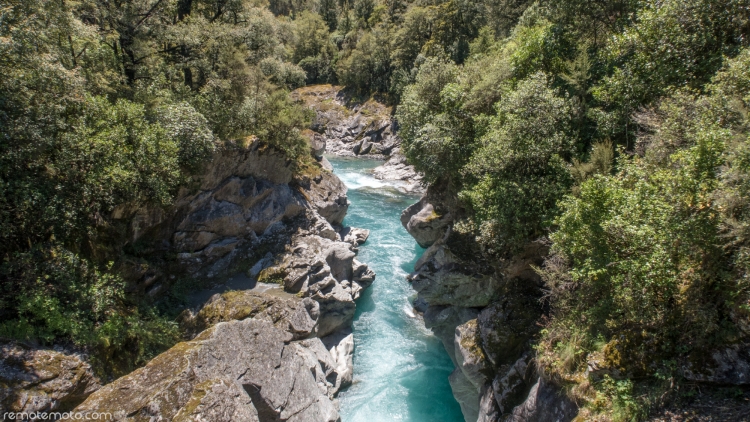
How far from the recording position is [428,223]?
23.2 m

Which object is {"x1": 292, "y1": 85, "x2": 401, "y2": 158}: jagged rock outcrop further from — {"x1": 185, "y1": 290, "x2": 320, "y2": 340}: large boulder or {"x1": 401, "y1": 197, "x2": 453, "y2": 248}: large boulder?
{"x1": 185, "y1": 290, "x2": 320, "y2": 340}: large boulder

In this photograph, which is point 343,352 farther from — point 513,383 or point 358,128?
point 358,128

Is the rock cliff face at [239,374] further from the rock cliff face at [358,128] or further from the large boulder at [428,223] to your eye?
the rock cliff face at [358,128]

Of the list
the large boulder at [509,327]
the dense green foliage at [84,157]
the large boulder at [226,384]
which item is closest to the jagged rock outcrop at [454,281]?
the large boulder at [509,327]

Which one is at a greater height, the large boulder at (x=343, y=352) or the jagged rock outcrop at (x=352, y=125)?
the jagged rock outcrop at (x=352, y=125)

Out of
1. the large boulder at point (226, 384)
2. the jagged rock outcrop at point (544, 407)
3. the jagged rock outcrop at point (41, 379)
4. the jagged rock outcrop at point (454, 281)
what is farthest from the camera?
the jagged rock outcrop at point (454, 281)

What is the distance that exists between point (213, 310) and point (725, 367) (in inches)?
663

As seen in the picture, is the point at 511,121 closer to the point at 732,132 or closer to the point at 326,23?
the point at 732,132

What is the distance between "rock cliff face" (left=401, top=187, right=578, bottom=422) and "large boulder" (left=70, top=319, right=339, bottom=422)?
605cm

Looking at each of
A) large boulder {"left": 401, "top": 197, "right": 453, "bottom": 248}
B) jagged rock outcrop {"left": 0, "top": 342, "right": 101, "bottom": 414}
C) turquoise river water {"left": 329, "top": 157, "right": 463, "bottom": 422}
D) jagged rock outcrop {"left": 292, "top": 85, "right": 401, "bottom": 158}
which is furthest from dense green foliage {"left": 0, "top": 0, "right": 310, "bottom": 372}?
jagged rock outcrop {"left": 292, "top": 85, "right": 401, "bottom": 158}

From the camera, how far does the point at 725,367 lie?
808 centimetres

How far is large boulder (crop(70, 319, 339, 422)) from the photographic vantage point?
30.0 feet

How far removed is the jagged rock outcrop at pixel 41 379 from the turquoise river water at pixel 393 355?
10418mm

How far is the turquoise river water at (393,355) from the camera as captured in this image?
17.5m
